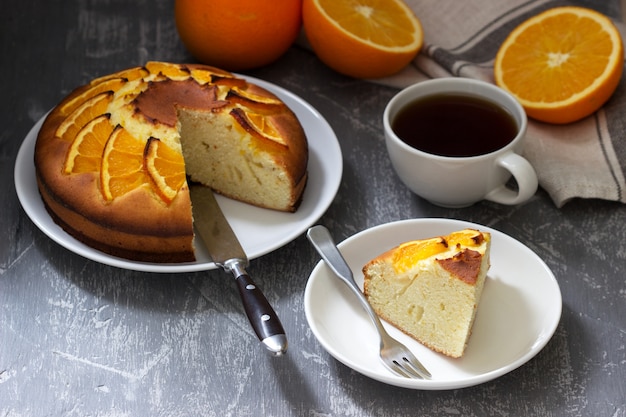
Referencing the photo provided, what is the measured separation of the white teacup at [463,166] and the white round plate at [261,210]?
21 centimetres

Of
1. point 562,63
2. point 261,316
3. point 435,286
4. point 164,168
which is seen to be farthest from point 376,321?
point 562,63

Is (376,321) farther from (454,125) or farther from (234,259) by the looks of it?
(454,125)

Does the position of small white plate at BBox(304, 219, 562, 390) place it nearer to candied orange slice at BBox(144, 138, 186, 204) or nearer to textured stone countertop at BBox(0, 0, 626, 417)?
textured stone countertop at BBox(0, 0, 626, 417)

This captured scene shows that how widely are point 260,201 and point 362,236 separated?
1.25ft

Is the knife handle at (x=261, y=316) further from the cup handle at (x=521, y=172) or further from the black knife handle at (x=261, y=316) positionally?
the cup handle at (x=521, y=172)

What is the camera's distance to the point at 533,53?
104 inches

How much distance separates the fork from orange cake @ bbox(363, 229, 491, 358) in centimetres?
5

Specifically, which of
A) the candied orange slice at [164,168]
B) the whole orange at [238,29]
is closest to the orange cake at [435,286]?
the candied orange slice at [164,168]

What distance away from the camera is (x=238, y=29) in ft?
8.78

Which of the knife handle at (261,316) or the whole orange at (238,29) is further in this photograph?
the whole orange at (238,29)

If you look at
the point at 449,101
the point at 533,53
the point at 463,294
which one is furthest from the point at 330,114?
the point at 463,294

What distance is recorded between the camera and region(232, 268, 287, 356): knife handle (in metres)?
1.85

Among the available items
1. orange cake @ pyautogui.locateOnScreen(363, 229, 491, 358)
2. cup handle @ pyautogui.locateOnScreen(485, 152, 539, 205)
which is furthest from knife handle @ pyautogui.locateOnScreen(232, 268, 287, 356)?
cup handle @ pyautogui.locateOnScreen(485, 152, 539, 205)

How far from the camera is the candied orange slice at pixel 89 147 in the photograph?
2193 mm
